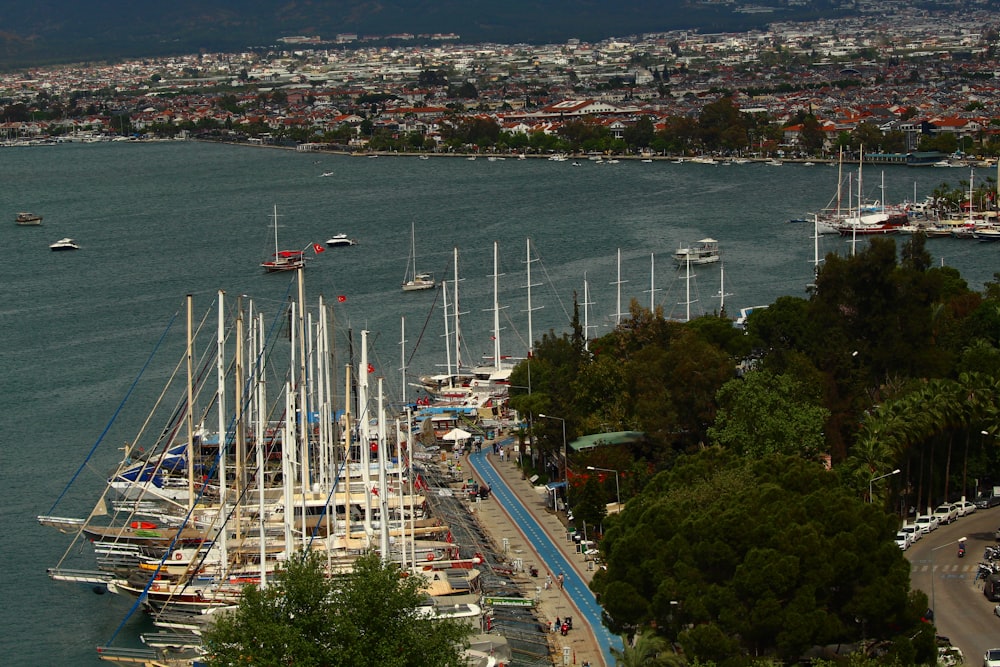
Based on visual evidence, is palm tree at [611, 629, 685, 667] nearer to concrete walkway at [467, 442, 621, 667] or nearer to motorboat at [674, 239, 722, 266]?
concrete walkway at [467, 442, 621, 667]

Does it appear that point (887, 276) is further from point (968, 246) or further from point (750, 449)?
point (968, 246)

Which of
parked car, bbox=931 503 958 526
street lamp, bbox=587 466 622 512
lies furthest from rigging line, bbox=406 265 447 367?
parked car, bbox=931 503 958 526

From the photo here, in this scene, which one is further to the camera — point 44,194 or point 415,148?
point 415,148

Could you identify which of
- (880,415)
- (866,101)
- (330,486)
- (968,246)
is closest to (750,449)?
(880,415)

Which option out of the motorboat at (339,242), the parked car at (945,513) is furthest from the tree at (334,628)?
the motorboat at (339,242)

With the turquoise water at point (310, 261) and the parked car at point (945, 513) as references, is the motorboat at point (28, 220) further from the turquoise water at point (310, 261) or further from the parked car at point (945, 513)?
the parked car at point (945, 513)

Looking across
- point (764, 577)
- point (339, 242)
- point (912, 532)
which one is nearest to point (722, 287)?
point (339, 242)
